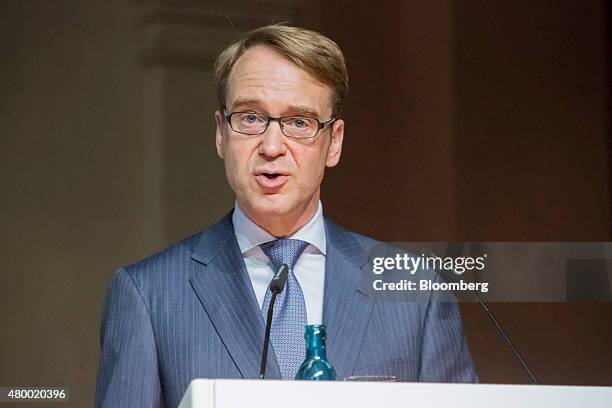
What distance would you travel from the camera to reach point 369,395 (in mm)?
1771

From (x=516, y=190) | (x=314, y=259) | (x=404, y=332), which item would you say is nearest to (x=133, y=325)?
(x=314, y=259)

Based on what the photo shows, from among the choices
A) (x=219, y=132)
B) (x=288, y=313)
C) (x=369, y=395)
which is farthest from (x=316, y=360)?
(x=219, y=132)

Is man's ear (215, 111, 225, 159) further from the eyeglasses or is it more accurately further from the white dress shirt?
the white dress shirt

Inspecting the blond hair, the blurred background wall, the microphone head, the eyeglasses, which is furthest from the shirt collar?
the microphone head

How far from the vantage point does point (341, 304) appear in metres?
3.18

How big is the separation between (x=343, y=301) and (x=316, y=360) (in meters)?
1.00

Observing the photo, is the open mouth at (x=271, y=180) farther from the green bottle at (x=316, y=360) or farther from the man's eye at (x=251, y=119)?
the green bottle at (x=316, y=360)

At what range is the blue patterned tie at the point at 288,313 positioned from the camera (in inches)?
119

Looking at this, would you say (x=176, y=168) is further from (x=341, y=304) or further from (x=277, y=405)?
(x=277, y=405)

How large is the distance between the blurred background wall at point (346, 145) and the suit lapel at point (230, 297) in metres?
0.13

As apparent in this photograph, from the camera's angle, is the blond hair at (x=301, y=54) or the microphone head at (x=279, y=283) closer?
the microphone head at (x=279, y=283)

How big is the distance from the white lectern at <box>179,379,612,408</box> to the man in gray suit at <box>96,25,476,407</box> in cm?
120

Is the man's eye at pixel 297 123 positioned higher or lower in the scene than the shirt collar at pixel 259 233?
higher

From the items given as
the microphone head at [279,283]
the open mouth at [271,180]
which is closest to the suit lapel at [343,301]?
the open mouth at [271,180]
